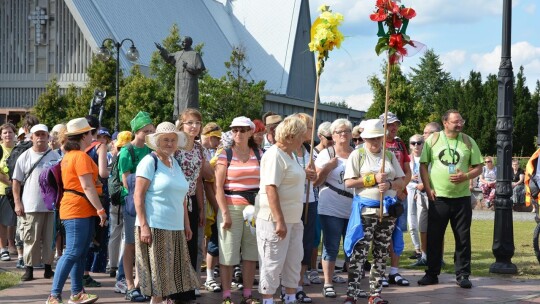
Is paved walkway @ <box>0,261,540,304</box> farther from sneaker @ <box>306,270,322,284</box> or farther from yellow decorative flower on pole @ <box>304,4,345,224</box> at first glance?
yellow decorative flower on pole @ <box>304,4,345,224</box>

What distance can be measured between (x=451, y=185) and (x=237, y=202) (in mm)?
2822

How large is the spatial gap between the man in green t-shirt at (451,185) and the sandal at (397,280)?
7.4 inches

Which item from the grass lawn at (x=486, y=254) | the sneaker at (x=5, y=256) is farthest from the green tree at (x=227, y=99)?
the sneaker at (x=5, y=256)

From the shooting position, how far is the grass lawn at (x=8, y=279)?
10.1m

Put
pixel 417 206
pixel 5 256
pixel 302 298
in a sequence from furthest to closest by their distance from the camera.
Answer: pixel 5 256, pixel 417 206, pixel 302 298

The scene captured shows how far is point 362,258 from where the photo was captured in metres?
8.66

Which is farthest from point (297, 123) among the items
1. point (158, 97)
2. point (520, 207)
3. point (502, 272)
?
point (158, 97)

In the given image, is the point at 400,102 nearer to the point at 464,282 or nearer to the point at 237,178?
the point at 464,282

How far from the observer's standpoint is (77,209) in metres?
8.45

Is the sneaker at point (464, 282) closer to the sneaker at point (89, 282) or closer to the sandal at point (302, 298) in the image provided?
the sandal at point (302, 298)

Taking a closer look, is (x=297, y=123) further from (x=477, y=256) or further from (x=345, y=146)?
(x=477, y=256)

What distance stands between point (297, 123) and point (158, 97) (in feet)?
97.0

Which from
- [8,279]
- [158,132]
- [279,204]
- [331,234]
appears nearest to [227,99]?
[8,279]

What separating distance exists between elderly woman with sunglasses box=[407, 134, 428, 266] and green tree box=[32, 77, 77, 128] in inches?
1299
